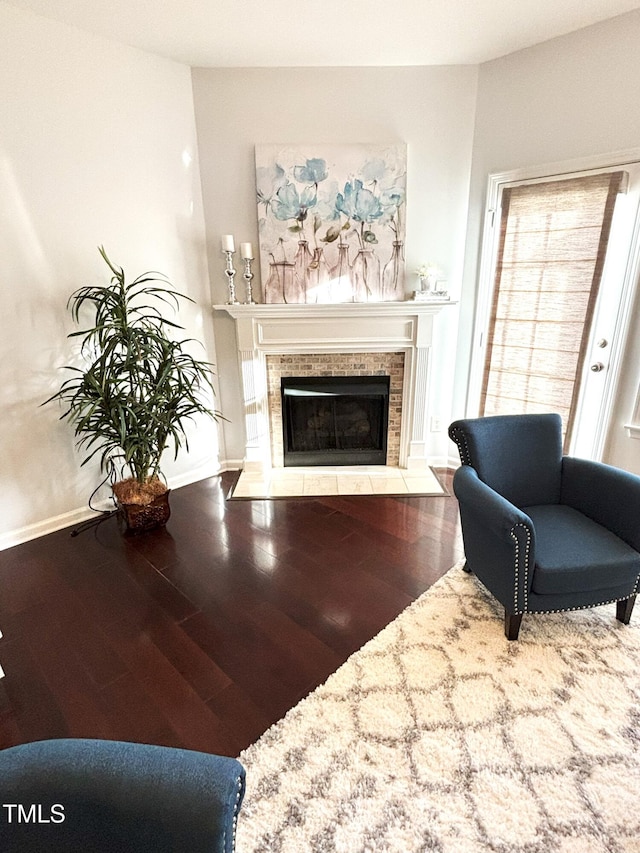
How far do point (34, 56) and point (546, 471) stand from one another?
3.56m

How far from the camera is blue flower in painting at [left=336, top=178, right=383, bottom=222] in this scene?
316 centimetres

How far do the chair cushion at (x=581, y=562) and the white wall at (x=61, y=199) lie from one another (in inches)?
111

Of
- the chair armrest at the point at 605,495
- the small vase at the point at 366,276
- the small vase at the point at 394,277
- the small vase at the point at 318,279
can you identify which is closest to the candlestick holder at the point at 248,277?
the small vase at the point at 318,279

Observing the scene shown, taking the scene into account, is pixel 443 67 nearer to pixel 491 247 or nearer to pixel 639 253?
pixel 491 247

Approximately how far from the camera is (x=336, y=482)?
356cm

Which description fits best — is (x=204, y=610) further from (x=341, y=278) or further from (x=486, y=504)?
(x=341, y=278)

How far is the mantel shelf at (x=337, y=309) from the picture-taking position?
10.7ft

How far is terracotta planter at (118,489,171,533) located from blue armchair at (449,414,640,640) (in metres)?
1.90

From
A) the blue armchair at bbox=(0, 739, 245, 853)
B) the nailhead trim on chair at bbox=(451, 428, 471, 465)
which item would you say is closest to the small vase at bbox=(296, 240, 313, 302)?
the nailhead trim on chair at bbox=(451, 428, 471, 465)

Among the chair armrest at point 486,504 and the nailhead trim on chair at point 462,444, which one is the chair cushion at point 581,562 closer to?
the chair armrest at point 486,504

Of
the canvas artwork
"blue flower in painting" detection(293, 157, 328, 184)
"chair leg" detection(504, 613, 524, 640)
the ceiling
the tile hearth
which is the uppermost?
the ceiling

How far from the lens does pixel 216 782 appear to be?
836 mm

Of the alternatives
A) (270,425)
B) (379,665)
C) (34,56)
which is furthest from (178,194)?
(379,665)

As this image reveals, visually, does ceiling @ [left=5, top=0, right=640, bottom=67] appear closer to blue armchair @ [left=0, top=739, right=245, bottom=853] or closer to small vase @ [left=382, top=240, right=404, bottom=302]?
small vase @ [left=382, top=240, right=404, bottom=302]
